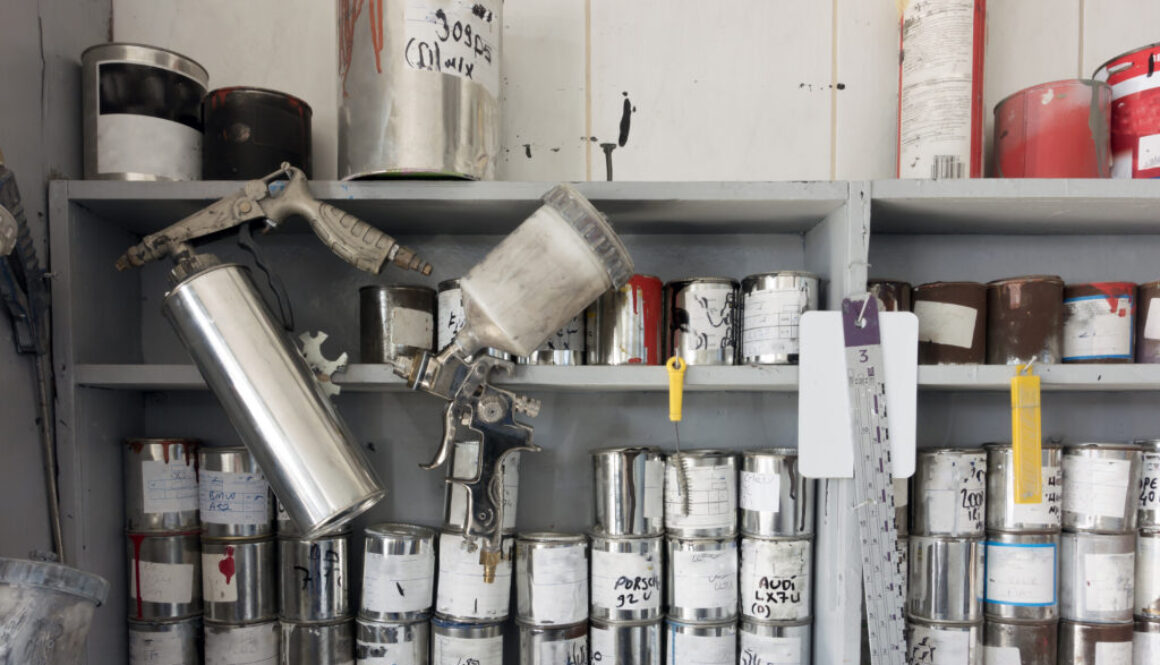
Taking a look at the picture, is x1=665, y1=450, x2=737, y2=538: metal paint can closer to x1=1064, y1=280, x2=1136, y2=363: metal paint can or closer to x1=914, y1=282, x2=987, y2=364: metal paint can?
x1=914, y1=282, x2=987, y2=364: metal paint can

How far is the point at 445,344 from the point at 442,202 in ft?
0.67

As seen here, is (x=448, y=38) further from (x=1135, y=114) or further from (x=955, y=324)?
(x=1135, y=114)

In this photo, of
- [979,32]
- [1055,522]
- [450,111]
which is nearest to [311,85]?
[450,111]

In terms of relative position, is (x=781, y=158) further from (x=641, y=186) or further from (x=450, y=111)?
(x=450, y=111)

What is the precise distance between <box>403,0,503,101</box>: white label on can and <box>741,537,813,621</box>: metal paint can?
30.4 inches

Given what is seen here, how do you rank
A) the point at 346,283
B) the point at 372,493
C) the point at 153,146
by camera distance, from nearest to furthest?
the point at 372,493 < the point at 153,146 < the point at 346,283

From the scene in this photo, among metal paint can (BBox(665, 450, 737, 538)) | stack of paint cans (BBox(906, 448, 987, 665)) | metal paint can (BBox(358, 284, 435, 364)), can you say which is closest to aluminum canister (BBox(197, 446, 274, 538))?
metal paint can (BBox(358, 284, 435, 364))

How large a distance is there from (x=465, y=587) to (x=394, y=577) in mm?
103

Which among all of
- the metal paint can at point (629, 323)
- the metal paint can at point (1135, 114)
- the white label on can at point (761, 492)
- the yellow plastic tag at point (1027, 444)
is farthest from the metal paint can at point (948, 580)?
the metal paint can at point (1135, 114)

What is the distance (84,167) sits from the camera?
1048mm

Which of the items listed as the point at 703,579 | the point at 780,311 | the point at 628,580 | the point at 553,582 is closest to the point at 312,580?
the point at 553,582

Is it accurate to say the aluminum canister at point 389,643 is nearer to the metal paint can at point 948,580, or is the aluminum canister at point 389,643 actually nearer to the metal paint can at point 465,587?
the metal paint can at point 465,587

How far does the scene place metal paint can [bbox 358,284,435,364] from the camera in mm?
1032

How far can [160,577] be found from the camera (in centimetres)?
106
